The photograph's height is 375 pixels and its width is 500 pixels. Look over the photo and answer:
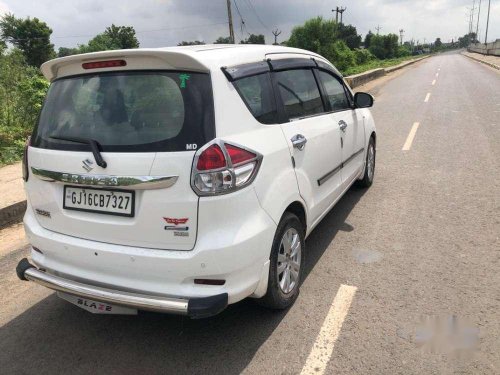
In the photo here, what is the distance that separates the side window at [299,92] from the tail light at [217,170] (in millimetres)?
957

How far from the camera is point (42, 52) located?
69.7 m

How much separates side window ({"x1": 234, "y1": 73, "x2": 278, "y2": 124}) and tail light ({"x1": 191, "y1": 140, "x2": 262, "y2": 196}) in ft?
1.45

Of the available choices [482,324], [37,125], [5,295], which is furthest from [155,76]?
[482,324]

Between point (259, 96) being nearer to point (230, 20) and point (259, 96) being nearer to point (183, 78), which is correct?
point (183, 78)

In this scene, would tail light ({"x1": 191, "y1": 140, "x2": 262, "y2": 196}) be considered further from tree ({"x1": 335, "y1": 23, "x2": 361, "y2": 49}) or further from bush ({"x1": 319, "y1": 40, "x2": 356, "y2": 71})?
tree ({"x1": 335, "y1": 23, "x2": 361, "y2": 49})

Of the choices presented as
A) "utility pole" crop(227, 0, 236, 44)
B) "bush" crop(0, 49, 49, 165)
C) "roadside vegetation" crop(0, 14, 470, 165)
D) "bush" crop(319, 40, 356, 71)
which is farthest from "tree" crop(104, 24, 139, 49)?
"bush" crop(0, 49, 49, 165)

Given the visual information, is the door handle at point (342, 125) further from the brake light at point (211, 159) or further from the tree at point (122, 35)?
the tree at point (122, 35)

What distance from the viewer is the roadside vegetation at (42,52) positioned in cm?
978

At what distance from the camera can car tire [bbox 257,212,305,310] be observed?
117 inches

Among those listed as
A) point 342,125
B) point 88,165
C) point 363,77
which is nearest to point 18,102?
point 342,125

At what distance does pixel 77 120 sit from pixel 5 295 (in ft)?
6.20

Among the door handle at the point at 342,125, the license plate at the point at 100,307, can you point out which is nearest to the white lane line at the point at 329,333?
the license plate at the point at 100,307

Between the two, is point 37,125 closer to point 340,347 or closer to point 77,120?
point 77,120

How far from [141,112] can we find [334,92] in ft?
8.36
